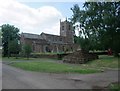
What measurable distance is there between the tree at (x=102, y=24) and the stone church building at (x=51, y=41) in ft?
161

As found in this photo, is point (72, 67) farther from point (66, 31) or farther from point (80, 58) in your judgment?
point (66, 31)

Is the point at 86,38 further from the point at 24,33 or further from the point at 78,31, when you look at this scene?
the point at 24,33

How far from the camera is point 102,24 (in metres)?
36.2

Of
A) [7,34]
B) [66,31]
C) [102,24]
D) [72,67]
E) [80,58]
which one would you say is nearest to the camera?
[72,67]

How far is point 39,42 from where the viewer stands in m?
97.9

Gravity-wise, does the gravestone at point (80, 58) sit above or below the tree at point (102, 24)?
below

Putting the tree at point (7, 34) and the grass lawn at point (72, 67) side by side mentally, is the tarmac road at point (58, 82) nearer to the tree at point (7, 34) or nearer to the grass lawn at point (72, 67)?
the grass lawn at point (72, 67)

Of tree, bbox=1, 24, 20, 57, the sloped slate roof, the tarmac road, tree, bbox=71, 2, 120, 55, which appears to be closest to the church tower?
the sloped slate roof

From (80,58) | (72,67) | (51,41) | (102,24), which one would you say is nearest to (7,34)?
(51,41)

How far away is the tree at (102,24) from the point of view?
34781 mm

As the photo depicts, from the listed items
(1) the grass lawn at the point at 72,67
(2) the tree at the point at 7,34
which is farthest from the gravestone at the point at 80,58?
(2) the tree at the point at 7,34

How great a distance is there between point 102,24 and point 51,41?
69.0 metres

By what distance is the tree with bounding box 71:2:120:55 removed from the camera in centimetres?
3478

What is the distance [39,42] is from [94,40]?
203 ft
